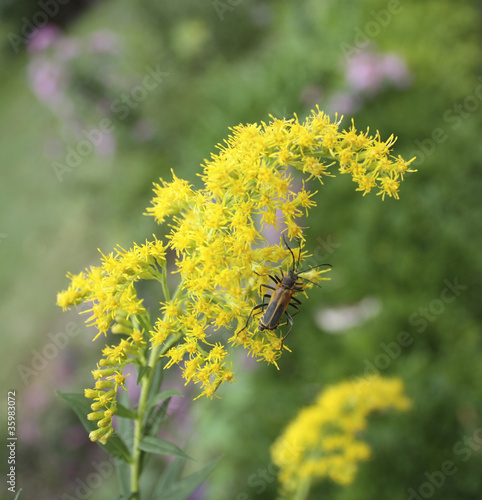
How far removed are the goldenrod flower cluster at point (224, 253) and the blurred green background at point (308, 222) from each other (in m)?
1.05

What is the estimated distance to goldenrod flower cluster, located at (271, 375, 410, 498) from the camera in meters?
2.91

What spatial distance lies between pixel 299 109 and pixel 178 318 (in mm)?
5217

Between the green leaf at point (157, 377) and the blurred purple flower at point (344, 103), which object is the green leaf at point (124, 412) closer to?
the green leaf at point (157, 377)

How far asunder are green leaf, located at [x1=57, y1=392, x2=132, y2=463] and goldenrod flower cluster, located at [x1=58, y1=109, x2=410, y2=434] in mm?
97

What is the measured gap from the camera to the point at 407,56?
22.0 ft

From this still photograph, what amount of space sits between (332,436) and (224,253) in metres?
2.04

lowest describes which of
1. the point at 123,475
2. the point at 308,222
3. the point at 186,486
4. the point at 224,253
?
the point at 186,486

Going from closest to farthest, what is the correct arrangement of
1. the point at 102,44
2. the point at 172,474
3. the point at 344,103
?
the point at 172,474
the point at 344,103
the point at 102,44

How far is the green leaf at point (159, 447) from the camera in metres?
1.46

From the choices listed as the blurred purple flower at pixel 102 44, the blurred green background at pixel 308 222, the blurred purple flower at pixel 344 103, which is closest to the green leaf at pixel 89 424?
the blurred green background at pixel 308 222

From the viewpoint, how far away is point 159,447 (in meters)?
1.51

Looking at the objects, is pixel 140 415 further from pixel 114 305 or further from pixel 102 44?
pixel 102 44

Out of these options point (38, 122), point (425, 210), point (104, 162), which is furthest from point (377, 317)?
point (38, 122)

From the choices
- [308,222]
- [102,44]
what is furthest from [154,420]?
[102,44]
